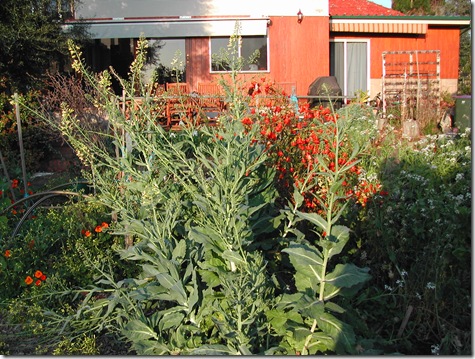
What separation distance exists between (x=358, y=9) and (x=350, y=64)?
2.19 meters

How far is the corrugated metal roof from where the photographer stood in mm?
17734

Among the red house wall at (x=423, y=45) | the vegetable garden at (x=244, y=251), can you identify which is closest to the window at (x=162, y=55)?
the red house wall at (x=423, y=45)

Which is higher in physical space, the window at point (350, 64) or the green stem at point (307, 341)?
the window at point (350, 64)

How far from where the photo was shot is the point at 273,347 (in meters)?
2.59

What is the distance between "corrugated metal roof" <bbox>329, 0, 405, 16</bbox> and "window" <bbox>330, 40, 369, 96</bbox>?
1.00 metres

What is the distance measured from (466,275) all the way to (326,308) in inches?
48.7

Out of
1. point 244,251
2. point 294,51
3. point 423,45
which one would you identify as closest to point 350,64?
point 423,45

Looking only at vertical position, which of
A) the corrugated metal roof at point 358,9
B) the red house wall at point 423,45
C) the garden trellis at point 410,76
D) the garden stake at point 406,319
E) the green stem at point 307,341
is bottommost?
the garden stake at point 406,319

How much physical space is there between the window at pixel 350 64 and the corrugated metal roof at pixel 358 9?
1.00m

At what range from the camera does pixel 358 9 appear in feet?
60.4

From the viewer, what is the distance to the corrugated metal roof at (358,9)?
1773 centimetres

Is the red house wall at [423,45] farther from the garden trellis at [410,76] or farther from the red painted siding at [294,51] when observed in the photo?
the red painted siding at [294,51]

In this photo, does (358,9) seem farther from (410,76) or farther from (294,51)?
(294,51)

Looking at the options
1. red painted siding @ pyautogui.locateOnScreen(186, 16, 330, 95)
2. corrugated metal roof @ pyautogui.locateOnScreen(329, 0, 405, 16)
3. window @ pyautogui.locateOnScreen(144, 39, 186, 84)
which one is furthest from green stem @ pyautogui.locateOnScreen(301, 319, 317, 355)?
corrugated metal roof @ pyautogui.locateOnScreen(329, 0, 405, 16)
